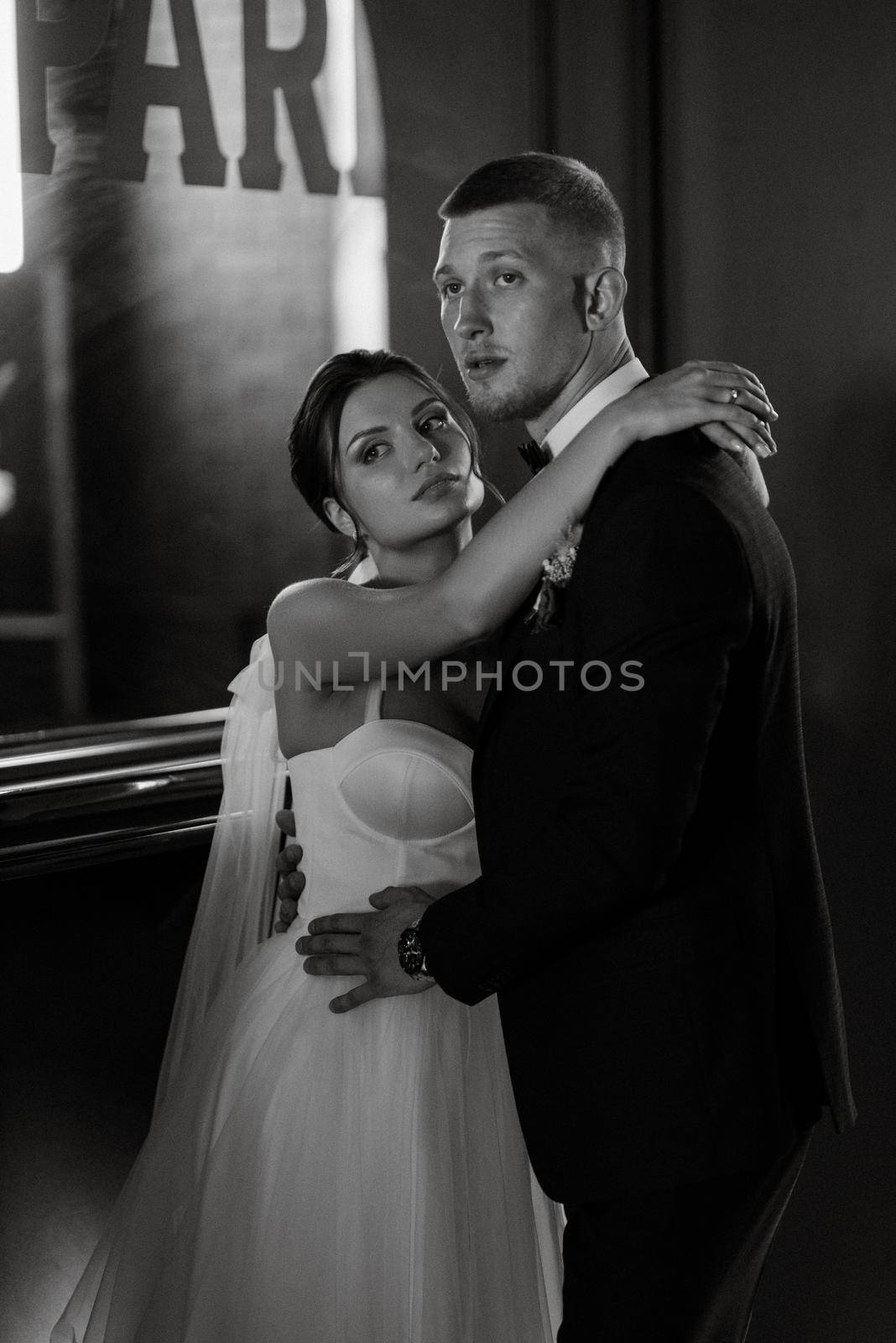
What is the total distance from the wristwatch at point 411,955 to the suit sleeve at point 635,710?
0.19 m

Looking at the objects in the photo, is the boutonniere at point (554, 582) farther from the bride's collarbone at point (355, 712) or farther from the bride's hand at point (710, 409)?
the bride's collarbone at point (355, 712)

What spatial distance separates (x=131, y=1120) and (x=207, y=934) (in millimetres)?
616

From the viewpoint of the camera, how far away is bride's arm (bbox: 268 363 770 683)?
4.83ft

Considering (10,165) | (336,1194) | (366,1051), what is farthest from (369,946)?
(10,165)

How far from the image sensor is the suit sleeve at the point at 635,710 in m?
1.33

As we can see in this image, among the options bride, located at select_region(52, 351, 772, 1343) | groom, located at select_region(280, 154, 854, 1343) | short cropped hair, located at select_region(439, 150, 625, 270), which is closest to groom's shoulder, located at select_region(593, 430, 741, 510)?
groom, located at select_region(280, 154, 854, 1343)

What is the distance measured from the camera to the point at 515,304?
5.23 ft

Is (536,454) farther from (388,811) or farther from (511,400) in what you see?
(388,811)

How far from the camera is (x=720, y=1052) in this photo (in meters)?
1.43

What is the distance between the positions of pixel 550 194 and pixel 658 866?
0.77 meters

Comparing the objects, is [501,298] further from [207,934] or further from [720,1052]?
[207,934]

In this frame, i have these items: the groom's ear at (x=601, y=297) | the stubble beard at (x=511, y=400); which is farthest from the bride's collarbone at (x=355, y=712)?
the groom's ear at (x=601, y=297)

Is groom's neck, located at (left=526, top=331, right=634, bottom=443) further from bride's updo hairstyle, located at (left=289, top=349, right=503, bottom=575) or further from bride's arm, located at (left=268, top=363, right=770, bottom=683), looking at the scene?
bride's updo hairstyle, located at (left=289, top=349, right=503, bottom=575)

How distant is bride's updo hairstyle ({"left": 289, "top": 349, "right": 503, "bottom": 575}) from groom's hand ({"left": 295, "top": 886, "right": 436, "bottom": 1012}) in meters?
0.60
